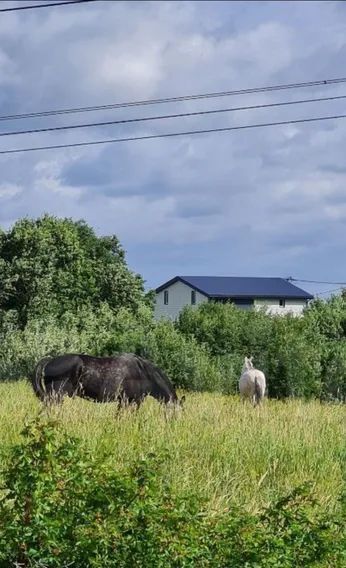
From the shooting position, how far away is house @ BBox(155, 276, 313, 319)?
8606 centimetres

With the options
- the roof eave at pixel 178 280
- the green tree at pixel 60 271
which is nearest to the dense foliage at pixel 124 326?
the green tree at pixel 60 271

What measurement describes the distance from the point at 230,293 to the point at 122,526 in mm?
79294

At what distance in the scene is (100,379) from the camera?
18141 millimetres

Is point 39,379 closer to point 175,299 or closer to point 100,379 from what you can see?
point 100,379

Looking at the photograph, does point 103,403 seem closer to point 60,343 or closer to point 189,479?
point 189,479

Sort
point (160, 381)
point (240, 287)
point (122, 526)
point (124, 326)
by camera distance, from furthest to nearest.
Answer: point (240, 287) < point (124, 326) < point (160, 381) < point (122, 526)

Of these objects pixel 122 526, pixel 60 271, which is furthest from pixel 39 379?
pixel 60 271

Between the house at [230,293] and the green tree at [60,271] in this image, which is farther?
the house at [230,293]

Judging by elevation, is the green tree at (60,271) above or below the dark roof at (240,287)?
below

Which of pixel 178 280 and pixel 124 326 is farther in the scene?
pixel 178 280

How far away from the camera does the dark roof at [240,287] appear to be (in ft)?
282

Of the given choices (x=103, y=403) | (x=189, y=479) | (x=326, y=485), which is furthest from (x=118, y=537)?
(x=103, y=403)

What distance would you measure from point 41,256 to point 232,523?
134 feet

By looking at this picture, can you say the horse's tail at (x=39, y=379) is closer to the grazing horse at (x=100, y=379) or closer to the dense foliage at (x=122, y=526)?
the grazing horse at (x=100, y=379)
